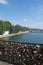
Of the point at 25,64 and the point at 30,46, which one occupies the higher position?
the point at 30,46

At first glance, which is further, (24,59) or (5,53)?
(5,53)

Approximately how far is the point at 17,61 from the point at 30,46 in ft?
2.02

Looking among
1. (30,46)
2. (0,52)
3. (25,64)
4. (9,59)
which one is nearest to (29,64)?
(25,64)

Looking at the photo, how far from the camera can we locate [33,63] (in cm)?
Answer: 427

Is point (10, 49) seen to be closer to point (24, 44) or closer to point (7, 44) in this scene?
point (7, 44)

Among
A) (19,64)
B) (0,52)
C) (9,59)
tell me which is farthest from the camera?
(0,52)

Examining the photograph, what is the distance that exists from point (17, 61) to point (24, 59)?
28 centimetres

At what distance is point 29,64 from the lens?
171 inches

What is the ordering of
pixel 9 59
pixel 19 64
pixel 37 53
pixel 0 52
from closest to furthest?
pixel 37 53 → pixel 19 64 → pixel 9 59 → pixel 0 52

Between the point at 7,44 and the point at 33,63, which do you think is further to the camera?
the point at 7,44

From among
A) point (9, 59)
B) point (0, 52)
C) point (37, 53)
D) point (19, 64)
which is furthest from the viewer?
point (0, 52)

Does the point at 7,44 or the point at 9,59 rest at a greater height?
the point at 7,44

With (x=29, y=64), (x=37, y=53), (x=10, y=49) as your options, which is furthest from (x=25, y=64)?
(x=10, y=49)

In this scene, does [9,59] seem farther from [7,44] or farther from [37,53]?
[37,53]
